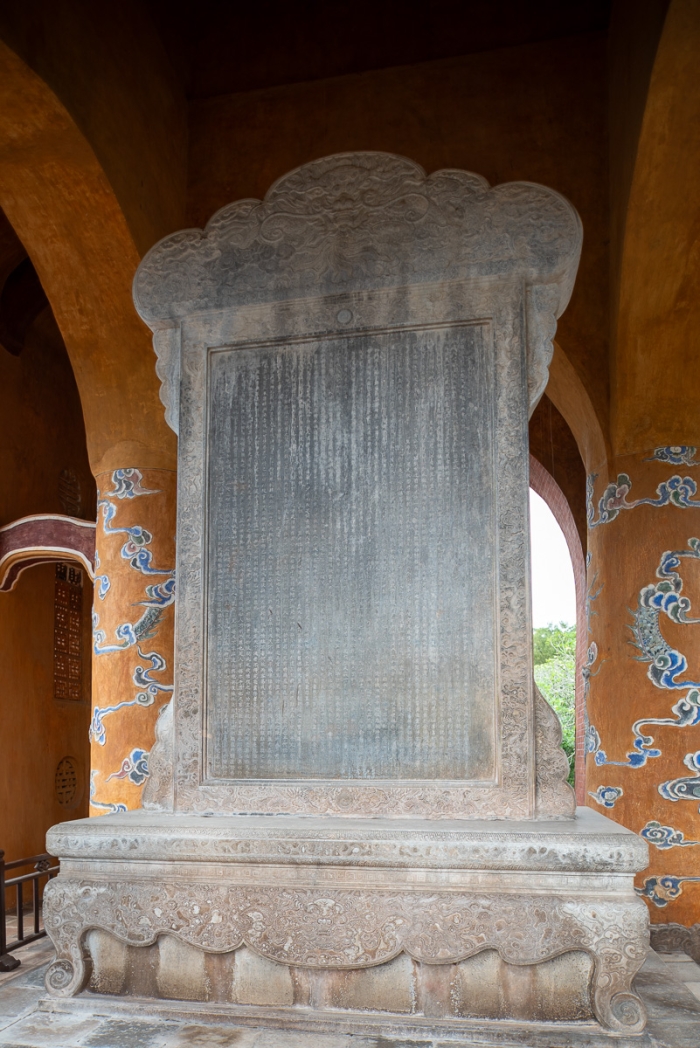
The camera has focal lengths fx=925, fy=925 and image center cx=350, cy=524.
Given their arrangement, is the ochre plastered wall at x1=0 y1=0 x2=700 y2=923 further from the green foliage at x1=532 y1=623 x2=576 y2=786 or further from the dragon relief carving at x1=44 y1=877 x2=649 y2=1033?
the green foliage at x1=532 y1=623 x2=576 y2=786

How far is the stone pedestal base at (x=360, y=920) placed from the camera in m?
3.14

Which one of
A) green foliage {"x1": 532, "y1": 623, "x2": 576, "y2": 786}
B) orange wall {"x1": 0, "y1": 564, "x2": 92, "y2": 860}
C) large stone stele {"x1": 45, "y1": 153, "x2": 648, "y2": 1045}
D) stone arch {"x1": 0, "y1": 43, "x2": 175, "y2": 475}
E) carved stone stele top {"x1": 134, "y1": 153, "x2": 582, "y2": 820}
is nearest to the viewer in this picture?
large stone stele {"x1": 45, "y1": 153, "x2": 648, "y2": 1045}

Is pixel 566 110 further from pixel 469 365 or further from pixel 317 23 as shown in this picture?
pixel 469 365

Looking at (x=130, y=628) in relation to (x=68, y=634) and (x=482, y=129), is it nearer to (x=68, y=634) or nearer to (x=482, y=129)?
(x=68, y=634)

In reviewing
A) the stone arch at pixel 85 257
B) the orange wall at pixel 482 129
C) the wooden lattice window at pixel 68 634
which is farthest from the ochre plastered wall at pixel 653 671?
the wooden lattice window at pixel 68 634

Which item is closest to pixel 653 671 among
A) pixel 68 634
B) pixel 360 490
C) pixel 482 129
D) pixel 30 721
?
pixel 360 490

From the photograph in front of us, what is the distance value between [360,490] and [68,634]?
4.87 m

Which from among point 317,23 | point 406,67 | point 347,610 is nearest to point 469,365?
point 347,610

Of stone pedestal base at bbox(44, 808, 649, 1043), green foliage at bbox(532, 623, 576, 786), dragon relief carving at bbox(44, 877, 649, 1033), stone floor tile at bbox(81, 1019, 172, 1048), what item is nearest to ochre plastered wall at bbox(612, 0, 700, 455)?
stone pedestal base at bbox(44, 808, 649, 1043)

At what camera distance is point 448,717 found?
3.71 metres

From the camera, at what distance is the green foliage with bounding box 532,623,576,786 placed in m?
21.4

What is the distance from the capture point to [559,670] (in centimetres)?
2275

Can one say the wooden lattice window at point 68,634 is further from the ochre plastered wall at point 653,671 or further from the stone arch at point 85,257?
the ochre plastered wall at point 653,671

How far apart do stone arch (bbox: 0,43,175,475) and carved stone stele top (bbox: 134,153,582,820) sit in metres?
1.25
